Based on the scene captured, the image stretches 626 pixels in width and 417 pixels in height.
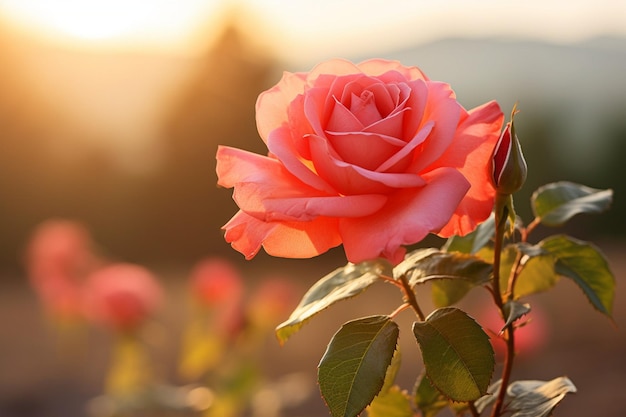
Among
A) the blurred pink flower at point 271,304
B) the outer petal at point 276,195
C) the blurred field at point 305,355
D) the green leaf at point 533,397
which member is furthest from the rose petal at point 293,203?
the blurred field at point 305,355

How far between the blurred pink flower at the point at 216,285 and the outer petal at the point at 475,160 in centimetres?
117

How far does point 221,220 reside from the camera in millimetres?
4898

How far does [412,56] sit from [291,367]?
672 centimetres

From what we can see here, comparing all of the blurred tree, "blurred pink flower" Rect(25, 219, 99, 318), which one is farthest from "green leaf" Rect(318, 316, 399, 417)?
the blurred tree

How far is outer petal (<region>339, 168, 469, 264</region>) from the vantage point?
0.33 meters

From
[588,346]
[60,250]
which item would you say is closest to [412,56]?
[588,346]

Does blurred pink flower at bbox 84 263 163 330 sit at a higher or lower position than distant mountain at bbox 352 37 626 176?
lower

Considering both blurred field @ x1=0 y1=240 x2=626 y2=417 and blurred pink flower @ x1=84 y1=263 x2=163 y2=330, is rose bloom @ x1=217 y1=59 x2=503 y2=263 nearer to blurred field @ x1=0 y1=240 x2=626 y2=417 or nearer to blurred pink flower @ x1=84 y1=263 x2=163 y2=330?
Result: blurred pink flower @ x1=84 y1=263 x2=163 y2=330

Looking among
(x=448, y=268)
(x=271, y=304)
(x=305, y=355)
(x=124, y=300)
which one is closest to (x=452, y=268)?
(x=448, y=268)

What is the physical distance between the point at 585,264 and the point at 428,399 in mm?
122

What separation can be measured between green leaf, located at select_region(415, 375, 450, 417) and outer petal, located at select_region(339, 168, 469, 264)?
0.16 meters

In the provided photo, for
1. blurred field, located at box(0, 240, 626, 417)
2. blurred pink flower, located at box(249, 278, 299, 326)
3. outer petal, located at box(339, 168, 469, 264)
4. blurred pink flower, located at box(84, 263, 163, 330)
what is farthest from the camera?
blurred field, located at box(0, 240, 626, 417)

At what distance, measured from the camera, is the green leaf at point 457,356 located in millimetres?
378

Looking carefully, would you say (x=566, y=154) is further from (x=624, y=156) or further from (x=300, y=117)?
(x=300, y=117)
